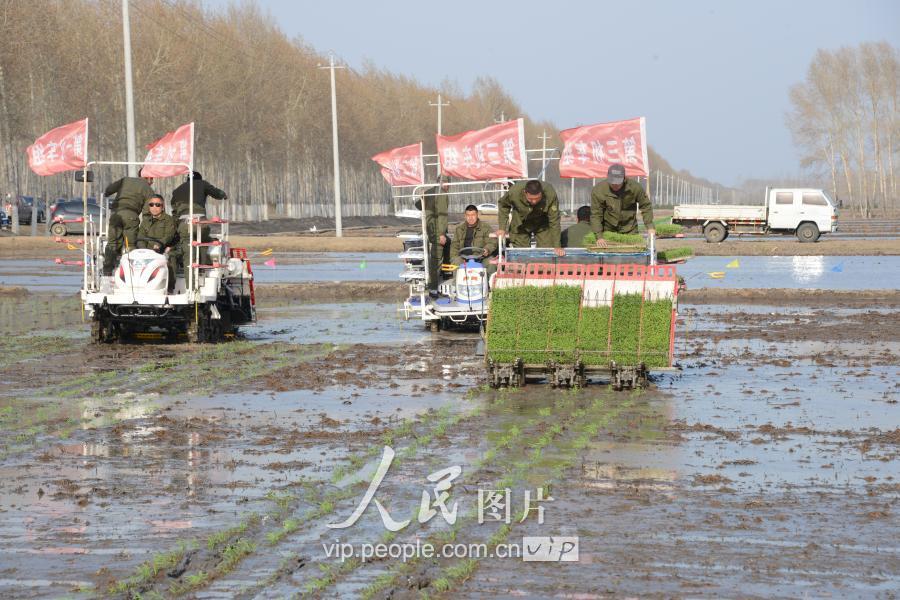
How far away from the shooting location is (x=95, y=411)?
12.0m

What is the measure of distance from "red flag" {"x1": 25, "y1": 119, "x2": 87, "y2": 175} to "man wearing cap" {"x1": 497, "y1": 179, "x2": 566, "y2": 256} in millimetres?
6274

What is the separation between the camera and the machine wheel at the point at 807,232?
5219 centimetres

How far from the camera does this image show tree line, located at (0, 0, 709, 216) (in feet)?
207

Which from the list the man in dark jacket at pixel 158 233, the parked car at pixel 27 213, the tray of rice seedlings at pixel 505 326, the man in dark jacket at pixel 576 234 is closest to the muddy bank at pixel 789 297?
the man in dark jacket at pixel 576 234

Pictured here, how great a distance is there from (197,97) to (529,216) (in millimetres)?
59615

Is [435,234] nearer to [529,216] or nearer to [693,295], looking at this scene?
[529,216]

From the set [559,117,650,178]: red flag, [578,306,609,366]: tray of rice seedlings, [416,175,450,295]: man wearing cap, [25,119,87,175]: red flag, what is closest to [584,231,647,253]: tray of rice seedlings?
[578,306,609,366]: tray of rice seedlings

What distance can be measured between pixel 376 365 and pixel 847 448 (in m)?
6.61

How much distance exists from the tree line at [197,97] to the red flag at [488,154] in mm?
41287

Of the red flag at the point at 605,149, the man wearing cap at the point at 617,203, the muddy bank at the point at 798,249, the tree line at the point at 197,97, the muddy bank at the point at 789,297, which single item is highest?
the tree line at the point at 197,97

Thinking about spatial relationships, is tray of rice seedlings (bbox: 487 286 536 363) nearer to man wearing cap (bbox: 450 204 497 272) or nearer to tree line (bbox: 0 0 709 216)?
man wearing cap (bbox: 450 204 497 272)

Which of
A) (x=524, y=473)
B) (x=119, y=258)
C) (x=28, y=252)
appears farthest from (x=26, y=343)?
(x=28, y=252)

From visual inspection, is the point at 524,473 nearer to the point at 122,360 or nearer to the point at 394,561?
the point at 394,561

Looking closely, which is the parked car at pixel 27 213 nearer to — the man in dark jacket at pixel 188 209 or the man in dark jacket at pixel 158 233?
the man in dark jacket at pixel 188 209
